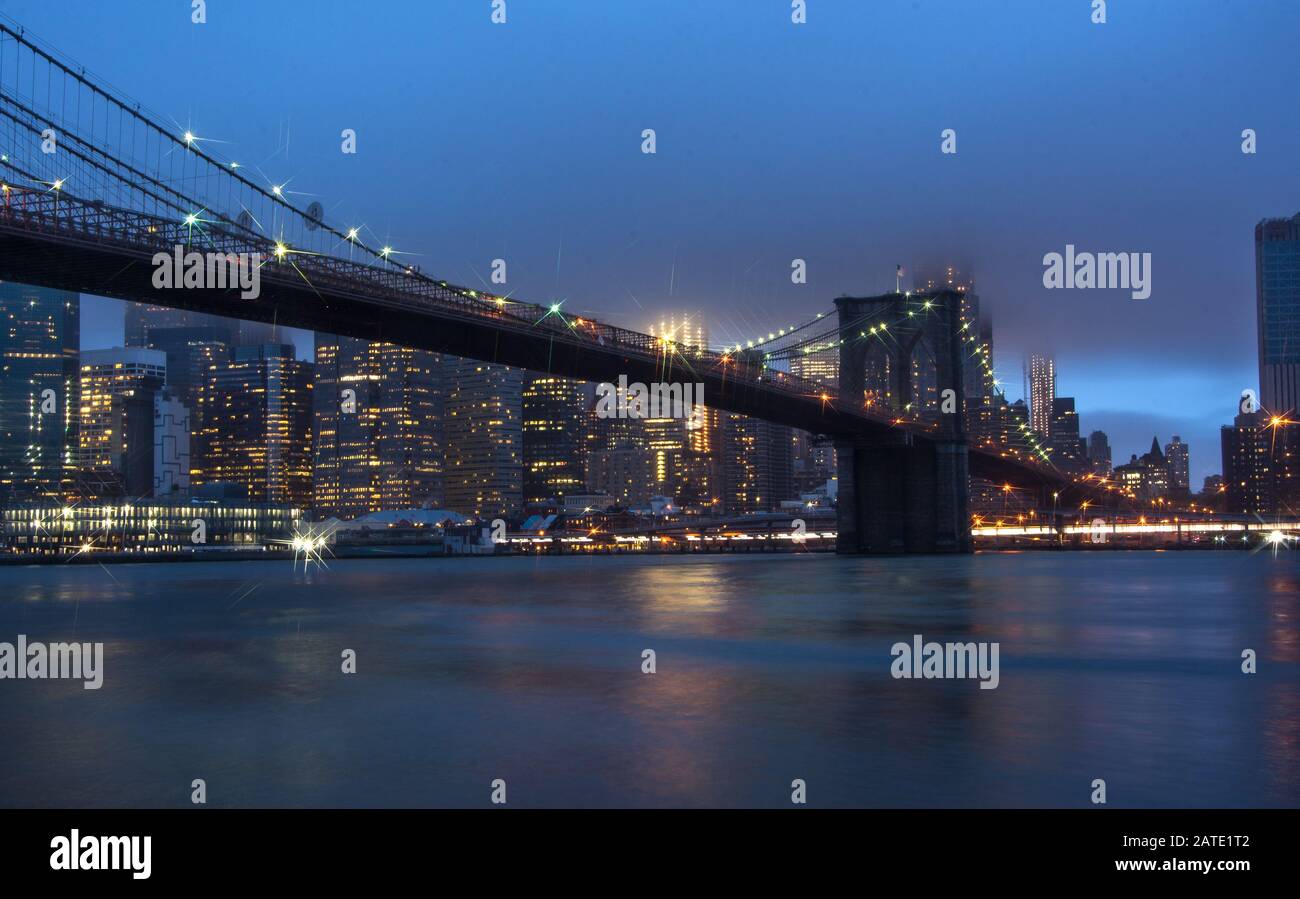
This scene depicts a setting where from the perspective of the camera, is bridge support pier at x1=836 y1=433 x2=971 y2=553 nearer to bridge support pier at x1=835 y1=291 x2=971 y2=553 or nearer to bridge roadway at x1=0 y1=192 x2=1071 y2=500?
bridge support pier at x1=835 y1=291 x2=971 y2=553

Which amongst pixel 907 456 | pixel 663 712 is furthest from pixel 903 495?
pixel 663 712
